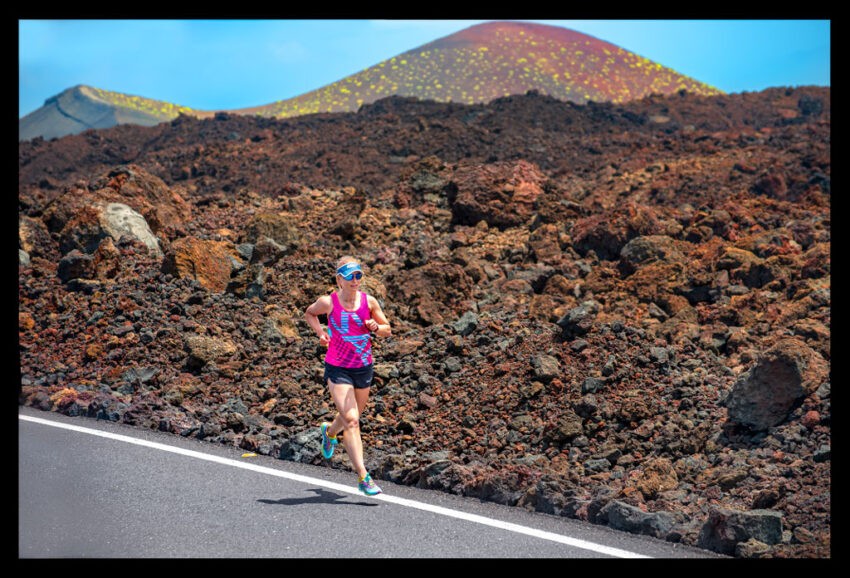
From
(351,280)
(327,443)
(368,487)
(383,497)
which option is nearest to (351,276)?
(351,280)

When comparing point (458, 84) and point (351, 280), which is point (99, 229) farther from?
point (458, 84)

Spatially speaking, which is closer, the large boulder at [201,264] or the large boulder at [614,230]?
the large boulder at [201,264]

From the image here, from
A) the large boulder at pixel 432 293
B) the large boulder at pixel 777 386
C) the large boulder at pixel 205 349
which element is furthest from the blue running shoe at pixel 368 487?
the large boulder at pixel 432 293

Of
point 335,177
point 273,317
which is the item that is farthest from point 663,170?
point 273,317

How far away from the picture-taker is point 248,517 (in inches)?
237

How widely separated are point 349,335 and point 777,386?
448cm

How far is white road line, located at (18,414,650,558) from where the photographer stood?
221 inches

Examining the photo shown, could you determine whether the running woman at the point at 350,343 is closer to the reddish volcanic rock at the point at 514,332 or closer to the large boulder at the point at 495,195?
the reddish volcanic rock at the point at 514,332

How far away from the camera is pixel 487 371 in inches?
393

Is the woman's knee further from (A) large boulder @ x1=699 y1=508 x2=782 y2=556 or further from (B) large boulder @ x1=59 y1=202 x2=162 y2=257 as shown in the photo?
(B) large boulder @ x1=59 y1=202 x2=162 y2=257

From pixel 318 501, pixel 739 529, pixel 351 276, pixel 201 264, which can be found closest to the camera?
pixel 739 529

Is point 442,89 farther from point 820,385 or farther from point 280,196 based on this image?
point 820,385

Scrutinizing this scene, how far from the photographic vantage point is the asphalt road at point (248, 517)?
5.45 meters

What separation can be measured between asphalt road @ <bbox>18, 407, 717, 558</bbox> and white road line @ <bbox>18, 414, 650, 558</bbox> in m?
0.02
